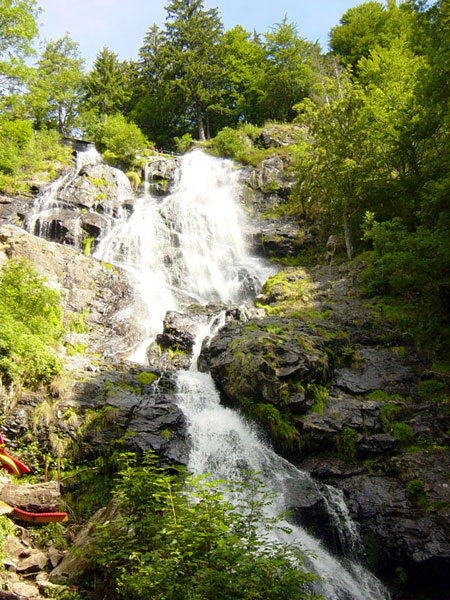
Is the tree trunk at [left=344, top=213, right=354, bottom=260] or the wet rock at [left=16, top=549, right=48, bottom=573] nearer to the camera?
the wet rock at [left=16, top=549, right=48, bottom=573]

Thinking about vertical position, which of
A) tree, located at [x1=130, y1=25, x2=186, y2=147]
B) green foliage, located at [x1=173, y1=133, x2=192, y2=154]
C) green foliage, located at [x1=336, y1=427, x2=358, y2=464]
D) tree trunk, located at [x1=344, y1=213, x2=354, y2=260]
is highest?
tree, located at [x1=130, y1=25, x2=186, y2=147]

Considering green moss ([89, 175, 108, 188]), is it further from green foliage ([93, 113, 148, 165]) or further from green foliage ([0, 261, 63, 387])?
green foliage ([0, 261, 63, 387])

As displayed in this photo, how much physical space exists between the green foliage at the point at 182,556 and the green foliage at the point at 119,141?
2533cm

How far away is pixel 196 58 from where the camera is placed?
34.8 metres

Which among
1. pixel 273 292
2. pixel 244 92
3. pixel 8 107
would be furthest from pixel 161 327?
pixel 244 92

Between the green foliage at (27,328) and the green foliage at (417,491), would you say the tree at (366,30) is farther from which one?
the green foliage at (417,491)

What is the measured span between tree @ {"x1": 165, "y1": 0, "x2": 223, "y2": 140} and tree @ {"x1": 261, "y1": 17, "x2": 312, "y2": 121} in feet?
15.2

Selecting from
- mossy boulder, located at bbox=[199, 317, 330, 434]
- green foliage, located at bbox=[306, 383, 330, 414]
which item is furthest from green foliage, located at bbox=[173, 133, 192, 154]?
green foliage, located at bbox=[306, 383, 330, 414]

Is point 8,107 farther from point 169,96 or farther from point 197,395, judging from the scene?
point 169,96

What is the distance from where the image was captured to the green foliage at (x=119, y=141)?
26188mm

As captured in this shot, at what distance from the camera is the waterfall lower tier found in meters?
6.80

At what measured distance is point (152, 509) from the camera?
438 centimetres

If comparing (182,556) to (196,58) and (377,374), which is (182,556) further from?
(196,58)

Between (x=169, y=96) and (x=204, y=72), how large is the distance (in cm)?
375
